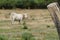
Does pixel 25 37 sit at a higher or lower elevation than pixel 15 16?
higher

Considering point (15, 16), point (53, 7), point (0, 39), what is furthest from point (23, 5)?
point (53, 7)

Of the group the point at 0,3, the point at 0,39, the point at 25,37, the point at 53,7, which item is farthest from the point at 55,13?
the point at 0,3

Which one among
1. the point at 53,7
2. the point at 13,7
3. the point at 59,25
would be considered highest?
the point at 53,7

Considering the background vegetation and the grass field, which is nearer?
the grass field

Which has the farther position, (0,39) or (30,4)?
(30,4)

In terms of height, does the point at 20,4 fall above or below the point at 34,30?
below

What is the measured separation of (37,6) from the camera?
38.2m

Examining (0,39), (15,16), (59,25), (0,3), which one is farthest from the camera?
(0,3)

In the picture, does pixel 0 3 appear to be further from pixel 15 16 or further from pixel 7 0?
pixel 15 16

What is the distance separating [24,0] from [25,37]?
1268 inches

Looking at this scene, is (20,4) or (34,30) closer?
(34,30)

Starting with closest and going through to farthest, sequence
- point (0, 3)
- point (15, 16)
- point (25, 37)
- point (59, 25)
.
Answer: point (59, 25)
point (25, 37)
point (15, 16)
point (0, 3)

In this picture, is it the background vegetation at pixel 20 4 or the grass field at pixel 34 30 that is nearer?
the grass field at pixel 34 30

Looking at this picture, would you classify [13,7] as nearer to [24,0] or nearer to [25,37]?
[24,0]
